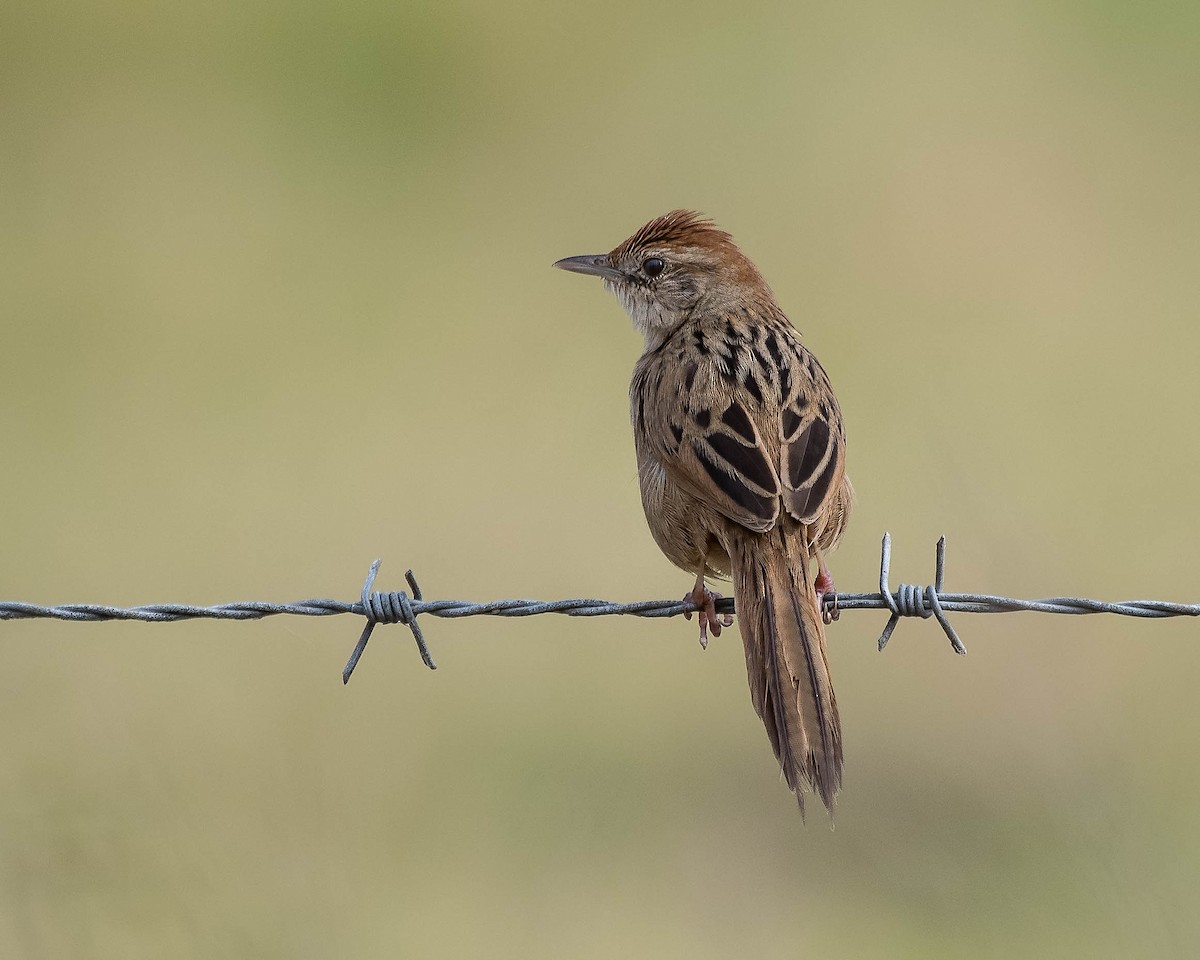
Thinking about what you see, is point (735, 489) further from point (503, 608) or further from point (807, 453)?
point (503, 608)

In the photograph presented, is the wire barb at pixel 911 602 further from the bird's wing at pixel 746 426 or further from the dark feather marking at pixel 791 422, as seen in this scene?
the dark feather marking at pixel 791 422

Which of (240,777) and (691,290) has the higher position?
(691,290)

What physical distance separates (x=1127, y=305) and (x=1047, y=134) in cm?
297

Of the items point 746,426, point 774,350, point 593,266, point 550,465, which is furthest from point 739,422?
point 550,465

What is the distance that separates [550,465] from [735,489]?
6188mm

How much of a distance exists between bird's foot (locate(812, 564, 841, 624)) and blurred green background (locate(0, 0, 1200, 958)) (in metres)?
0.73

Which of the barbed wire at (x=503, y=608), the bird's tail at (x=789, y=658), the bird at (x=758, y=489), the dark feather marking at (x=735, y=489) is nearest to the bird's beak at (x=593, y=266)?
the bird at (x=758, y=489)

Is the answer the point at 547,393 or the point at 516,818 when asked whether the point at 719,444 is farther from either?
the point at 547,393

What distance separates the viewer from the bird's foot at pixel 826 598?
610 centimetres

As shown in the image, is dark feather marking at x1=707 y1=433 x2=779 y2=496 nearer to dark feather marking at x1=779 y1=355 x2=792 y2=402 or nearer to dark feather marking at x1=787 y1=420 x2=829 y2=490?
dark feather marking at x1=787 y1=420 x2=829 y2=490

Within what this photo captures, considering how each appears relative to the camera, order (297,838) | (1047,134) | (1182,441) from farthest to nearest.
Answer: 1. (1047,134)
2. (1182,441)
3. (297,838)

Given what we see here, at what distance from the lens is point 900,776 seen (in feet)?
29.9

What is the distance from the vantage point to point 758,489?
20.3ft

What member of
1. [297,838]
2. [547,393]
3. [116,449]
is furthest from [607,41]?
[297,838]
